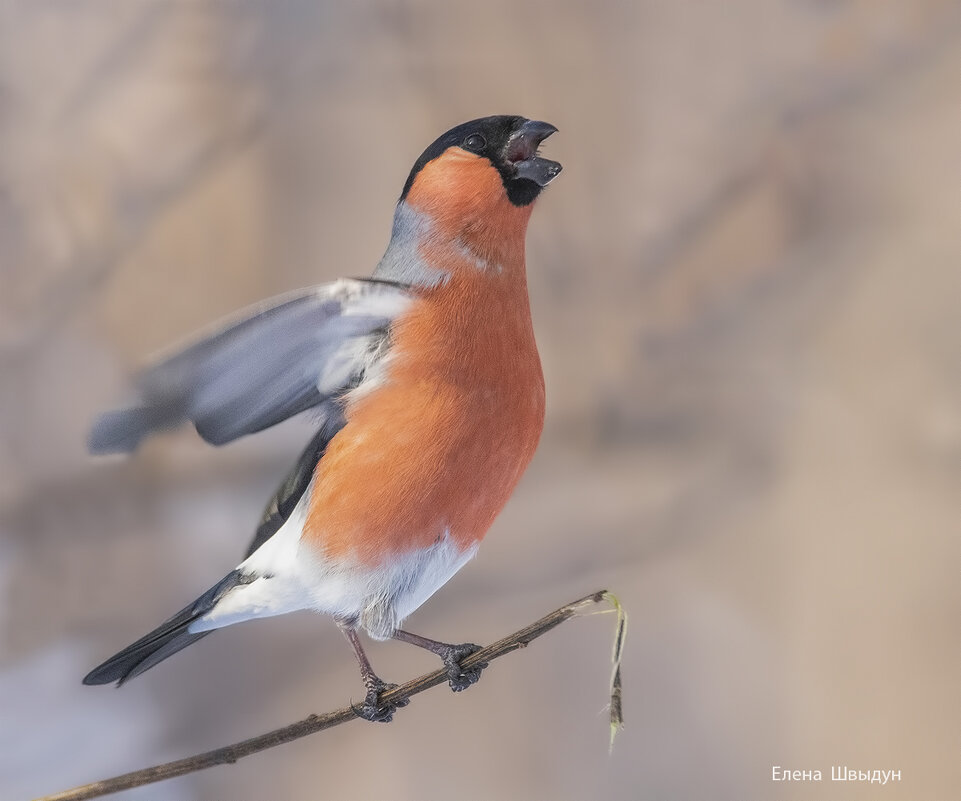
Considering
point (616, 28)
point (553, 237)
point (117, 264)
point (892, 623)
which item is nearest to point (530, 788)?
point (892, 623)

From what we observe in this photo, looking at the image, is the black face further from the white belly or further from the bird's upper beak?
the white belly

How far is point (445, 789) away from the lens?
4.01 ft

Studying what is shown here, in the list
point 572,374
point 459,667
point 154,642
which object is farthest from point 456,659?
point 572,374

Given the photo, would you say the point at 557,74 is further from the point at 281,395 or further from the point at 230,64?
the point at 281,395

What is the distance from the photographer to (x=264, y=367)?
664 mm

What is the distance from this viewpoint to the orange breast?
0.70 meters

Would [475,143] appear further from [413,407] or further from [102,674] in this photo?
[102,674]

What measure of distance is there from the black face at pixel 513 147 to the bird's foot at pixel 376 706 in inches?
15.2

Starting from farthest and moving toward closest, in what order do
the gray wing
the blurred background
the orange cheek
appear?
the blurred background → the orange cheek → the gray wing

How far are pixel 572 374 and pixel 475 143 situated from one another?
57 centimetres

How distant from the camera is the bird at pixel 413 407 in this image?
69 cm

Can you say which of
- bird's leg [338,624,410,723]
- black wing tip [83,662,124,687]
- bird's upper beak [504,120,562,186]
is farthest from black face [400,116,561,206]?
black wing tip [83,662,124,687]

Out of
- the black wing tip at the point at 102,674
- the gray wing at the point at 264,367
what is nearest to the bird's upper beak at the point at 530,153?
the gray wing at the point at 264,367

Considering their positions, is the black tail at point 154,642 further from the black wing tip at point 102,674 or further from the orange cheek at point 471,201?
the orange cheek at point 471,201
